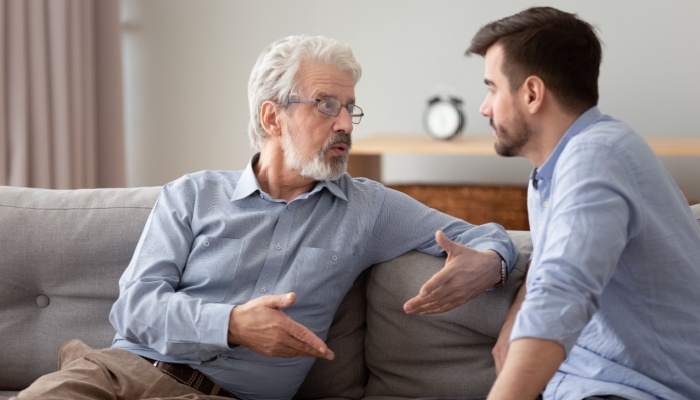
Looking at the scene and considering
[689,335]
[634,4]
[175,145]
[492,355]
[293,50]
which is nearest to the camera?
[689,335]

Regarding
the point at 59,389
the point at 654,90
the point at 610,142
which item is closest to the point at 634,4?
the point at 654,90

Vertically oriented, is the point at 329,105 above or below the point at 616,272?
above

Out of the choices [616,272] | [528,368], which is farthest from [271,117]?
[528,368]

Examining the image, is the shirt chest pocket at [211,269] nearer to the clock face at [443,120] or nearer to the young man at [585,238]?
the young man at [585,238]

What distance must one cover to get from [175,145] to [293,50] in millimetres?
2795

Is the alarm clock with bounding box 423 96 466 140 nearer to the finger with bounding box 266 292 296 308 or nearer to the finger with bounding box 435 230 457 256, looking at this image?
A: the finger with bounding box 435 230 457 256

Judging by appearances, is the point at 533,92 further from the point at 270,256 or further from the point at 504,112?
the point at 270,256

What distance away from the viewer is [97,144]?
4.49 metres

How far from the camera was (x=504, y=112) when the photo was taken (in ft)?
5.44

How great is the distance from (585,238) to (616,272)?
21 centimetres

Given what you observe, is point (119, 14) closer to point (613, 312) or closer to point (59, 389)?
point (59, 389)

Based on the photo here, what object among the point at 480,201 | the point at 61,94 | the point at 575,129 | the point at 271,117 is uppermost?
the point at 575,129

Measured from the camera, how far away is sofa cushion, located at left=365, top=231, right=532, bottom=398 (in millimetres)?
1968

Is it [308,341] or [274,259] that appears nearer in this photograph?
[308,341]
